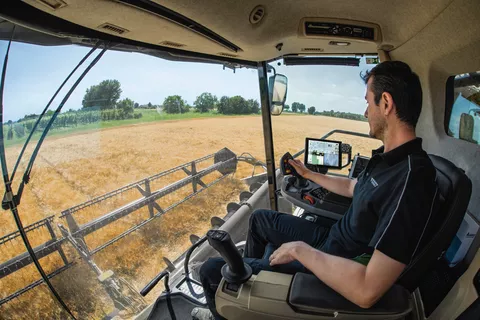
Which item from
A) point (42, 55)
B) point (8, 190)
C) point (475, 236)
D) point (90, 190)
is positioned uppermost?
point (42, 55)

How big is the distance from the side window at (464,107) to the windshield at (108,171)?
141 centimetres

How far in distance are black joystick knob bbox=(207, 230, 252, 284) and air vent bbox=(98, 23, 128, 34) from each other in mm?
963

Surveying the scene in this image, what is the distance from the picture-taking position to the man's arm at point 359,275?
2.61 ft

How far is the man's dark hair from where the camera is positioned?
3.29 ft

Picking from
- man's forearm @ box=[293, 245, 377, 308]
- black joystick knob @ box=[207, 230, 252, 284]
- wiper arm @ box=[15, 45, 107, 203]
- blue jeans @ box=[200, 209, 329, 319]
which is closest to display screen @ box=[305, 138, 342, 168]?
blue jeans @ box=[200, 209, 329, 319]

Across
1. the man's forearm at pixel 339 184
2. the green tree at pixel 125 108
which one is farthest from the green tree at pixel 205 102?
the man's forearm at pixel 339 184

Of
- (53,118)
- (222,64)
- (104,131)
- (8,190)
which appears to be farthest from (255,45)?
(8,190)

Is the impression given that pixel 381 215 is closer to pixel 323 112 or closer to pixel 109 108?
pixel 109 108

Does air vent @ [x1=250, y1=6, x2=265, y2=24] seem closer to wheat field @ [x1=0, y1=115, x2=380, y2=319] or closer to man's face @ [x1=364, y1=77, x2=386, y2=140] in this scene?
man's face @ [x1=364, y1=77, x2=386, y2=140]

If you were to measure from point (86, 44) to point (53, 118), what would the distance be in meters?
0.38

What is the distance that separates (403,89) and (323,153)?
1256 mm

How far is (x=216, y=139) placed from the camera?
8.44 ft

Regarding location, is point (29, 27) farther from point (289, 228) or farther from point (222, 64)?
point (289, 228)

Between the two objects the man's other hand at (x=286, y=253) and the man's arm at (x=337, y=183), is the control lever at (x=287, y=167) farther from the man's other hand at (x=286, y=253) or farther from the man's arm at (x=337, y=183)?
the man's other hand at (x=286, y=253)
